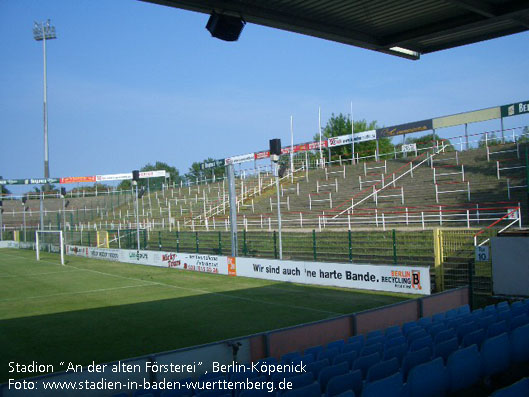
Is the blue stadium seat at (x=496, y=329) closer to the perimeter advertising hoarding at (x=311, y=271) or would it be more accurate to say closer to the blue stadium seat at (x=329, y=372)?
the blue stadium seat at (x=329, y=372)

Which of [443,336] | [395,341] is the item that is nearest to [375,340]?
[395,341]

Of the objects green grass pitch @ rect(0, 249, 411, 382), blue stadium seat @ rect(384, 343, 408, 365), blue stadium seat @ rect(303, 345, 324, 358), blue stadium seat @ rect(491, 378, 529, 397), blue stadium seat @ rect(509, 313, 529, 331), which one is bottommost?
green grass pitch @ rect(0, 249, 411, 382)

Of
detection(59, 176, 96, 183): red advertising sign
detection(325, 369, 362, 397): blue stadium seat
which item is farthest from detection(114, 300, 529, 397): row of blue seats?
detection(59, 176, 96, 183): red advertising sign

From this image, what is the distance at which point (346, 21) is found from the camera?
7559mm

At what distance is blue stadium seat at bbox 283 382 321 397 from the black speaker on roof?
4742 millimetres

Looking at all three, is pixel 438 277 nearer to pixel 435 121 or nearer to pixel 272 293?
pixel 272 293

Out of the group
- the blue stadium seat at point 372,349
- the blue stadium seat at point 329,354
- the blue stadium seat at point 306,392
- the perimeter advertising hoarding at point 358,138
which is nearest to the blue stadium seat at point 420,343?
the blue stadium seat at point 372,349

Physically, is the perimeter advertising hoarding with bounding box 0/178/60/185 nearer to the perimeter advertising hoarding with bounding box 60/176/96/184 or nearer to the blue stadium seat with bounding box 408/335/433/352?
the perimeter advertising hoarding with bounding box 60/176/96/184

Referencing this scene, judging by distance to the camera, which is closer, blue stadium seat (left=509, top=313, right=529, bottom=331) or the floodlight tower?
blue stadium seat (left=509, top=313, right=529, bottom=331)

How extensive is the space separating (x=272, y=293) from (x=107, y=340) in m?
7.91

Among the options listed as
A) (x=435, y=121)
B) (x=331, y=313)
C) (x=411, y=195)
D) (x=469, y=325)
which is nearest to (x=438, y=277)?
(x=331, y=313)

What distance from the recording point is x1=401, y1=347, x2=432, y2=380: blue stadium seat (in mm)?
6371

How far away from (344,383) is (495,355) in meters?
2.33

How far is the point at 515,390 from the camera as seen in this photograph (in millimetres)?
4402
